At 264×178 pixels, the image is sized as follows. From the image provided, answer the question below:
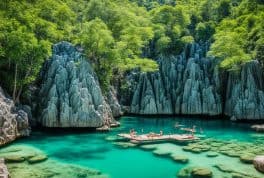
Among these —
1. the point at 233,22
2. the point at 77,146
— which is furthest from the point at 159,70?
the point at 77,146

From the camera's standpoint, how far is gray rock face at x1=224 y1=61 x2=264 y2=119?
52.4 meters

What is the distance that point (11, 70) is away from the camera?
41.7 m

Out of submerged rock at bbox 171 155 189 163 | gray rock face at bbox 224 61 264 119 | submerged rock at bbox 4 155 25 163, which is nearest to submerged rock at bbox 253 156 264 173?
submerged rock at bbox 171 155 189 163

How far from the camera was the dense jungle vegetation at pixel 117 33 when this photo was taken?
40031 millimetres

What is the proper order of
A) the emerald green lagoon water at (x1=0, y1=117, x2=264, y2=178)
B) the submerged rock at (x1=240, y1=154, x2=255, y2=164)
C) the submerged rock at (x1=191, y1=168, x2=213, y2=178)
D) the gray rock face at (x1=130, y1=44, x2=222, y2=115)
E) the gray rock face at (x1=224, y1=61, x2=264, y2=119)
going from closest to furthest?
the submerged rock at (x1=191, y1=168, x2=213, y2=178) → the emerald green lagoon water at (x1=0, y1=117, x2=264, y2=178) → the submerged rock at (x1=240, y1=154, x2=255, y2=164) → the gray rock face at (x1=224, y1=61, x2=264, y2=119) → the gray rock face at (x1=130, y1=44, x2=222, y2=115)

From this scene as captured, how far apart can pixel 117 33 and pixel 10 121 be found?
29.7 m

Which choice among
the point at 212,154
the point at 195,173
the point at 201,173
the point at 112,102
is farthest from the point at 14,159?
the point at 112,102

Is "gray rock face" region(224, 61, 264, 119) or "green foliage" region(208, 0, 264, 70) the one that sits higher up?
"green foliage" region(208, 0, 264, 70)

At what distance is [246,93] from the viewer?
53.8 metres

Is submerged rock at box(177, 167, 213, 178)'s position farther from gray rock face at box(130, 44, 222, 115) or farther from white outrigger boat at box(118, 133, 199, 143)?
gray rock face at box(130, 44, 222, 115)

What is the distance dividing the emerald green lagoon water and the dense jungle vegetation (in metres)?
7.45

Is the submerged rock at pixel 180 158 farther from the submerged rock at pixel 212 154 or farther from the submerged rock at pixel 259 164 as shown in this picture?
the submerged rock at pixel 259 164

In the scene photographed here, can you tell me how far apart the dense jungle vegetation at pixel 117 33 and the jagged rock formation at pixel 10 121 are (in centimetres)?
308

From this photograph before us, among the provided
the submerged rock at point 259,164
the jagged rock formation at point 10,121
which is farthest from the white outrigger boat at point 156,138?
the submerged rock at point 259,164
